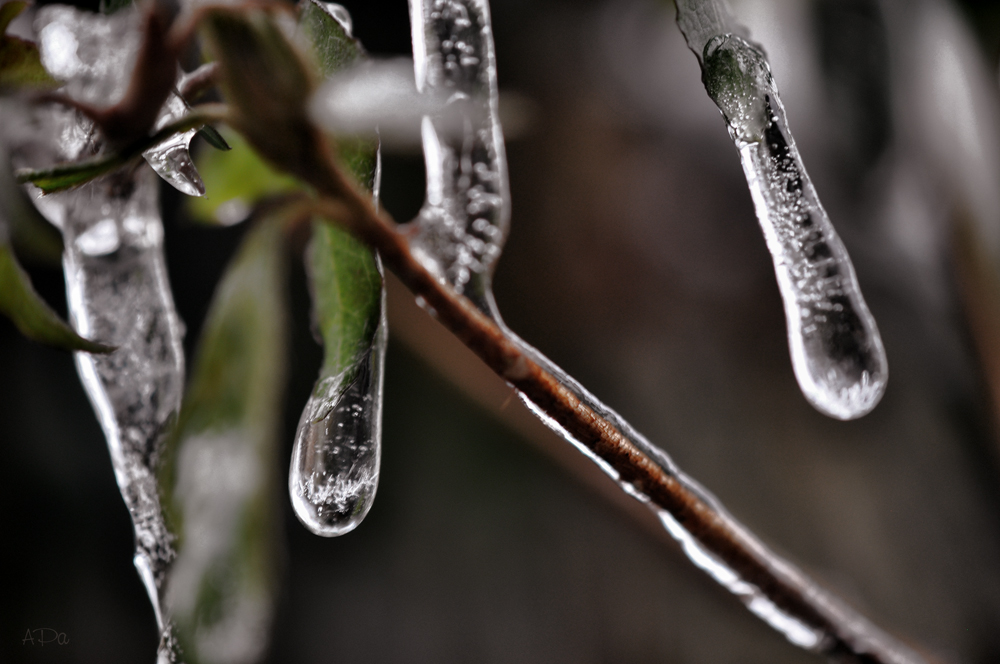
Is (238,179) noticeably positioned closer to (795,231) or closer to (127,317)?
(127,317)

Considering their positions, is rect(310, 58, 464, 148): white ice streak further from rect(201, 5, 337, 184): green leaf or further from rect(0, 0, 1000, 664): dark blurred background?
rect(0, 0, 1000, 664): dark blurred background

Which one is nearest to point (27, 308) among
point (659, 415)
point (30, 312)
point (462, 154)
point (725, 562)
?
point (30, 312)

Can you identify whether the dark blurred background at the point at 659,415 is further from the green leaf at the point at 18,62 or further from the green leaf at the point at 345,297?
the green leaf at the point at 18,62

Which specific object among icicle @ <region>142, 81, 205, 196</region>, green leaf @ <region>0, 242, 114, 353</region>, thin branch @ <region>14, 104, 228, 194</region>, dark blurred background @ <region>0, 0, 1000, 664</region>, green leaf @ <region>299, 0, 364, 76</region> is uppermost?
green leaf @ <region>299, 0, 364, 76</region>

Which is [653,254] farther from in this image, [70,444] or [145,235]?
[70,444]

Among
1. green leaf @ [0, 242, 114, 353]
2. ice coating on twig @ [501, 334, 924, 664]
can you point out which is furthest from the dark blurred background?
green leaf @ [0, 242, 114, 353]

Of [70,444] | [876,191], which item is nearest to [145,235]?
[70,444]
